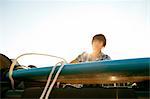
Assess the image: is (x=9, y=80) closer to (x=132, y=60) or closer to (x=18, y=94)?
(x=18, y=94)

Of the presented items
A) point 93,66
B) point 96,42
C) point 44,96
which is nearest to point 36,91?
point 44,96

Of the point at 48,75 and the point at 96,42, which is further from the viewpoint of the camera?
the point at 96,42

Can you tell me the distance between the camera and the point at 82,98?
459 mm

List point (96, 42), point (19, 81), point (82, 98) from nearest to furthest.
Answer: point (82, 98), point (19, 81), point (96, 42)

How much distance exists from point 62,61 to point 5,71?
13 centimetres

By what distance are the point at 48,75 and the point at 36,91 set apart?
0.05 meters

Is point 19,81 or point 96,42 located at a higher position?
point 96,42

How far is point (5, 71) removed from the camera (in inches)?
20.7

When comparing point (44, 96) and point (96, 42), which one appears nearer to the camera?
point (44, 96)

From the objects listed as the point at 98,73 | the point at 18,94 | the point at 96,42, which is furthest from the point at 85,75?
the point at 96,42

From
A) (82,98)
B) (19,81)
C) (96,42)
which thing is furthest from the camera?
(96,42)

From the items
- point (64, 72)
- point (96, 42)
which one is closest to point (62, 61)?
point (64, 72)

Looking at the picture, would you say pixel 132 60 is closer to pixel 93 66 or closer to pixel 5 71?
pixel 93 66

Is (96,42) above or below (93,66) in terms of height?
above
